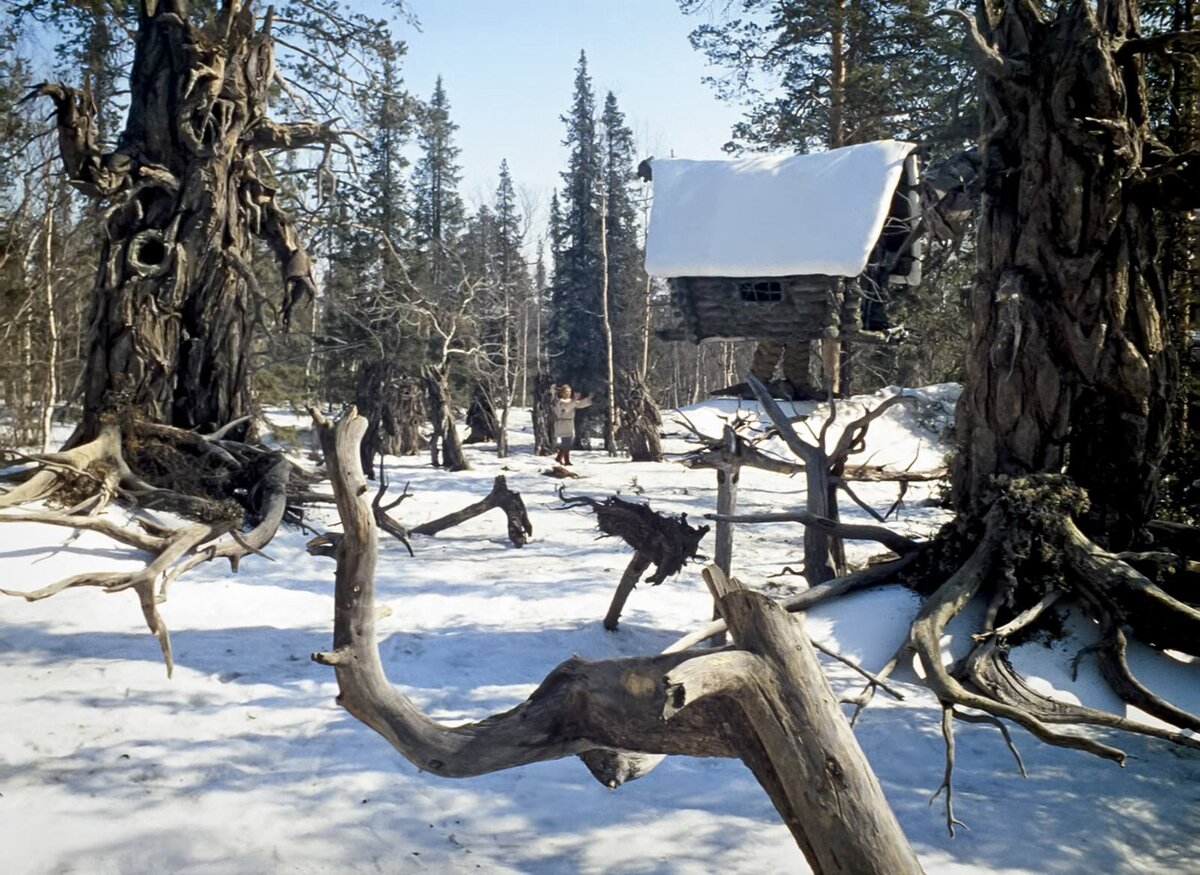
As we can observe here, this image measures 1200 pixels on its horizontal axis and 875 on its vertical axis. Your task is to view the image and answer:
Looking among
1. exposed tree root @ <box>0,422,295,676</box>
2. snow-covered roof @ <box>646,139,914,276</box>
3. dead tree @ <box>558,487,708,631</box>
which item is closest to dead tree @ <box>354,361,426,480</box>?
exposed tree root @ <box>0,422,295,676</box>

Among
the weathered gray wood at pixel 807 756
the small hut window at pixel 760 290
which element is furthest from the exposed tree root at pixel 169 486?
the small hut window at pixel 760 290

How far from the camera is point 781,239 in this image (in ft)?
38.8

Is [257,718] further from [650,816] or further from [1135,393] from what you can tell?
[1135,393]

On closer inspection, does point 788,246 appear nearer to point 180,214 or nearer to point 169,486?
point 180,214

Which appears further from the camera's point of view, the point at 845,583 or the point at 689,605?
the point at 689,605

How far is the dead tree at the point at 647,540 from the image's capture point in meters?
7.59

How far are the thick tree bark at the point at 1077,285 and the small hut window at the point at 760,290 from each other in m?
6.99

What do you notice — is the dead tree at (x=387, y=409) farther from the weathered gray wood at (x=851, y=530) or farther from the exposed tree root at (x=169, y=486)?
the weathered gray wood at (x=851, y=530)

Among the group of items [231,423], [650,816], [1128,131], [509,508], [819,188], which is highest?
[819,188]

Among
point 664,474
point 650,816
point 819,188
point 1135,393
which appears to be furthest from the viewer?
point 664,474

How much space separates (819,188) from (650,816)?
354 inches

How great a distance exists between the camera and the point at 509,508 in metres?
11.2

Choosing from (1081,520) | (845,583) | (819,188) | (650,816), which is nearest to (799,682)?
(650,816)

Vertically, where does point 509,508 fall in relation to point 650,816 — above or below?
above
